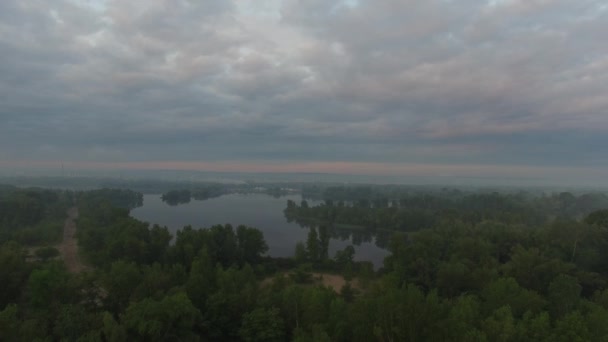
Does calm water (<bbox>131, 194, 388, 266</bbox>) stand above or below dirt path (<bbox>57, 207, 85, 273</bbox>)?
below

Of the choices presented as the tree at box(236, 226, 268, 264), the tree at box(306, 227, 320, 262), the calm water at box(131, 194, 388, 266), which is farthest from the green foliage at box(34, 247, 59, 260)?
the tree at box(306, 227, 320, 262)

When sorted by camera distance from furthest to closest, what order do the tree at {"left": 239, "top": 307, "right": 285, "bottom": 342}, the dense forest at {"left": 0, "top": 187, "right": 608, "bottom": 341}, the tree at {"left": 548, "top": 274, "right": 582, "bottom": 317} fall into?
1. the tree at {"left": 548, "top": 274, "right": 582, "bottom": 317}
2. the tree at {"left": 239, "top": 307, "right": 285, "bottom": 342}
3. the dense forest at {"left": 0, "top": 187, "right": 608, "bottom": 341}

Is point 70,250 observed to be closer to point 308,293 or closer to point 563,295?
point 308,293

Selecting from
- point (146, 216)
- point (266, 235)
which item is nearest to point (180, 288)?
point (266, 235)

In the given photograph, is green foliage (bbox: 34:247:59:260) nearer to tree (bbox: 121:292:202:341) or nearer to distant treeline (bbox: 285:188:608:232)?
tree (bbox: 121:292:202:341)

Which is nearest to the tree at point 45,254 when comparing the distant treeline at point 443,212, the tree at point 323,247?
the tree at point 323,247

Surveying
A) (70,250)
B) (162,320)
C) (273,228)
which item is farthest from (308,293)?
(273,228)

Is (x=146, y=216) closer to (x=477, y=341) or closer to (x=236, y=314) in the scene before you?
(x=236, y=314)

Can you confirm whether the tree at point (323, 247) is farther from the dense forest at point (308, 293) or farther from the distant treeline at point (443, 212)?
the distant treeline at point (443, 212)
